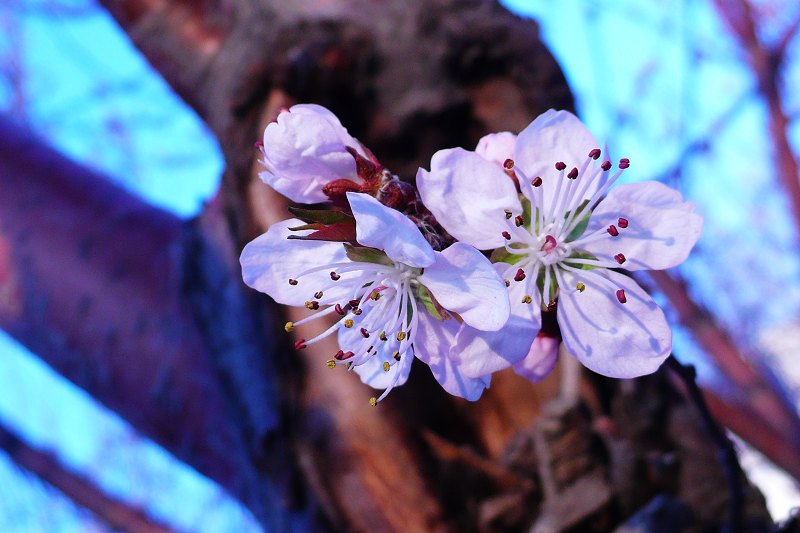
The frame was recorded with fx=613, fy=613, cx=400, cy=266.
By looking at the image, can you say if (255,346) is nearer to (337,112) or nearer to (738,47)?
(337,112)

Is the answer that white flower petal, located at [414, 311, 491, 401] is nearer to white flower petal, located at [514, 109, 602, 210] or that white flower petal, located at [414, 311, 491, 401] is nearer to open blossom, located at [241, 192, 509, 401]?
open blossom, located at [241, 192, 509, 401]

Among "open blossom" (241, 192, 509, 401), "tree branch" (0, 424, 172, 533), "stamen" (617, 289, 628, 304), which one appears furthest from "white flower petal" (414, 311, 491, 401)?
"tree branch" (0, 424, 172, 533)

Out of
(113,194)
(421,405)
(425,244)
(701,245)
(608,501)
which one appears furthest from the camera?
(701,245)

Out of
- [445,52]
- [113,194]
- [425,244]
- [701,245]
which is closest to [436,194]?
[425,244]

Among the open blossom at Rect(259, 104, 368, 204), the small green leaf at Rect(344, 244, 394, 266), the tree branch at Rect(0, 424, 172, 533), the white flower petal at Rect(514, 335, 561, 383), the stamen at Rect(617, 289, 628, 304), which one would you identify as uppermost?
the open blossom at Rect(259, 104, 368, 204)

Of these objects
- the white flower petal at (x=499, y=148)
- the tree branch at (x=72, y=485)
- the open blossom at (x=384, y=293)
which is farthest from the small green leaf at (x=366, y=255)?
the tree branch at (x=72, y=485)

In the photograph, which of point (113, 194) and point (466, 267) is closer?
point (466, 267)

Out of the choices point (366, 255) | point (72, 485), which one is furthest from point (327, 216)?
point (72, 485)
